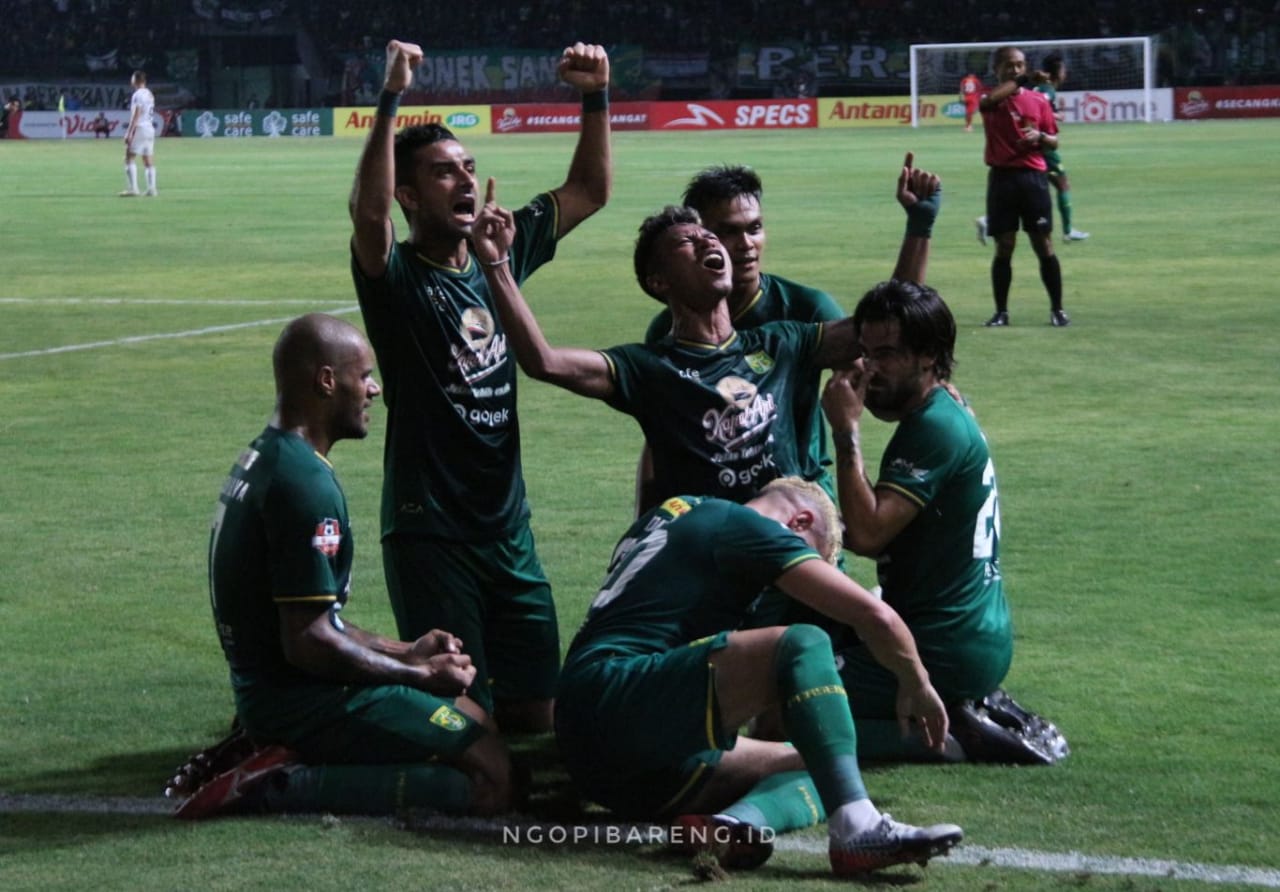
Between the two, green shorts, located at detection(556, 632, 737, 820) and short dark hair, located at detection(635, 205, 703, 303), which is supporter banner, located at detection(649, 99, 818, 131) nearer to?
short dark hair, located at detection(635, 205, 703, 303)

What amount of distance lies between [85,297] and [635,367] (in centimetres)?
1576

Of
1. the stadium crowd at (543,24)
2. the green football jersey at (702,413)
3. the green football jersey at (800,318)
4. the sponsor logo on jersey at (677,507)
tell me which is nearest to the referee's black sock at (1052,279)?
the green football jersey at (800,318)

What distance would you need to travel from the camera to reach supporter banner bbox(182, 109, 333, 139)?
69562 mm

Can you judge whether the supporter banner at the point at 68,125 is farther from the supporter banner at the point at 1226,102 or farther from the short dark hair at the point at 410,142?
the short dark hair at the point at 410,142

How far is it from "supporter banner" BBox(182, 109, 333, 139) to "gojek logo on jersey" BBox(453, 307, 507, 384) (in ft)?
209

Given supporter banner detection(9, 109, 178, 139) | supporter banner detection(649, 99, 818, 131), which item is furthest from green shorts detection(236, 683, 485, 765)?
supporter banner detection(9, 109, 178, 139)

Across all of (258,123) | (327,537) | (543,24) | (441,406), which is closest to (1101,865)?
(327,537)

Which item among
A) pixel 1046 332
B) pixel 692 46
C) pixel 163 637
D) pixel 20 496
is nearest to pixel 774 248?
pixel 1046 332

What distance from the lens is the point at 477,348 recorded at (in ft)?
22.2

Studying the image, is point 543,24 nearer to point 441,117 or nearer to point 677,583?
point 441,117

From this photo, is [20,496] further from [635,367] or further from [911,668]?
[911,668]

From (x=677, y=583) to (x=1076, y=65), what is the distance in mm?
60030

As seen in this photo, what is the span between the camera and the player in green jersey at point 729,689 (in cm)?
522

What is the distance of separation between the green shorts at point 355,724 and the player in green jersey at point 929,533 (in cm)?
135
